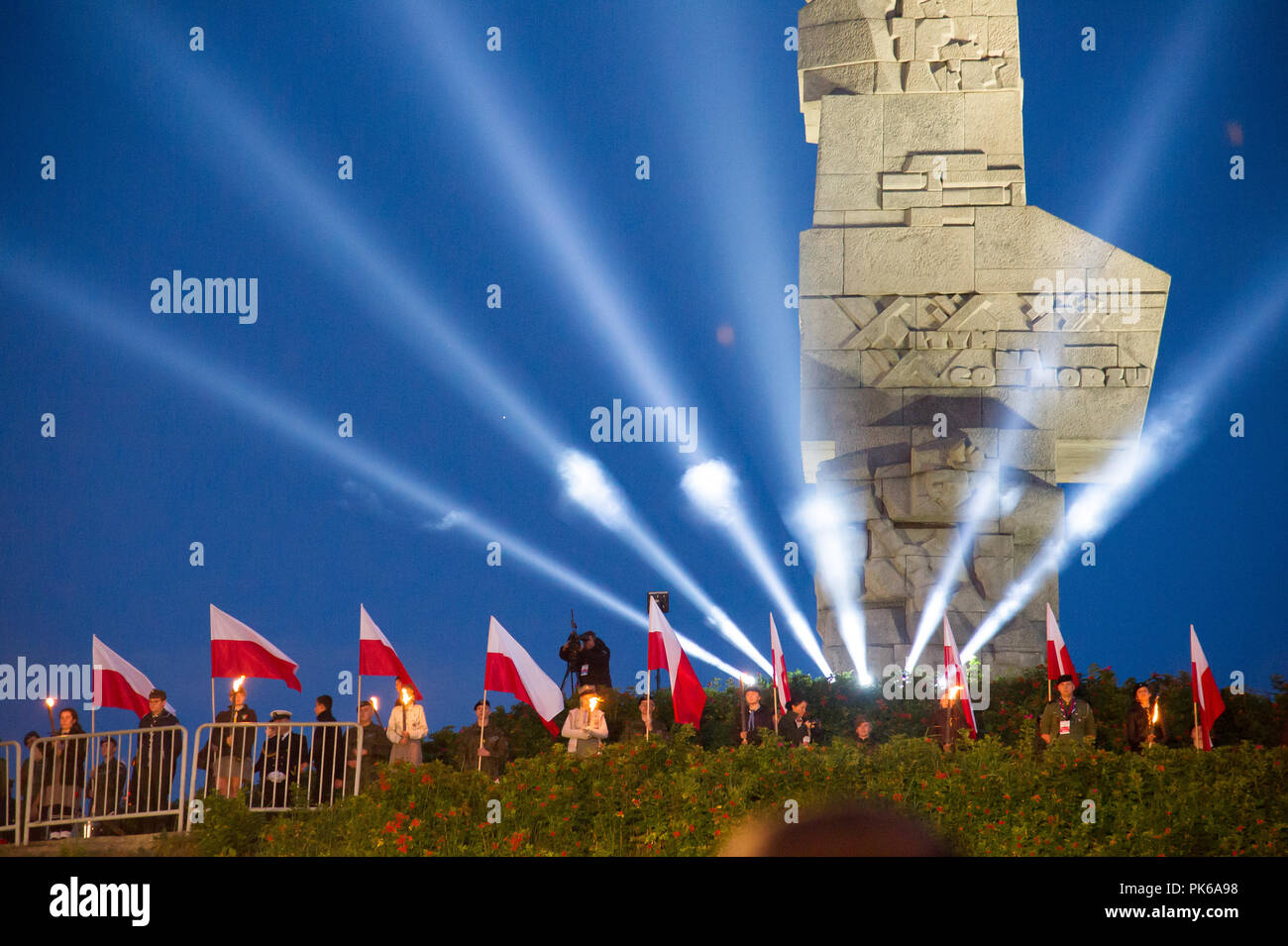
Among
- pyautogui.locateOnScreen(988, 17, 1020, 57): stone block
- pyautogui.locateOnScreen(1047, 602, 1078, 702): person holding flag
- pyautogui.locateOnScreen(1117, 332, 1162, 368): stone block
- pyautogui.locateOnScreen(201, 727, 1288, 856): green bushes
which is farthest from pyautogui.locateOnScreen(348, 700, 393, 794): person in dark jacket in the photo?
pyautogui.locateOnScreen(988, 17, 1020, 57): stone block

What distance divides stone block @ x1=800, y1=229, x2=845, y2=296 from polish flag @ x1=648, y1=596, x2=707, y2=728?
6835 mm

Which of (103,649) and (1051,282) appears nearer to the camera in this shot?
(103,649)

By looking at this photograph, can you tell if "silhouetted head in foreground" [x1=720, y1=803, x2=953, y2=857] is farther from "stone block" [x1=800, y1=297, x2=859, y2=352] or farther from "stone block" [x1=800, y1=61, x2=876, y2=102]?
"stone block" [x1=800, y1=61, x2=876, y2=102]

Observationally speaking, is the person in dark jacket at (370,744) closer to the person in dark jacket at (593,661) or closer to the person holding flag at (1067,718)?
the person in dark jacket at (593,661)

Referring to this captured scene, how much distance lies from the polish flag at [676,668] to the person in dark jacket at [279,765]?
11.6 feet

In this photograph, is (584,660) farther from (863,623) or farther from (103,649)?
(103,649)

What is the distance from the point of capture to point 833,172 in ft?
61.5

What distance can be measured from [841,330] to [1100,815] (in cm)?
959

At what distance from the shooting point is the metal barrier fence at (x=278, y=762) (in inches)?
470

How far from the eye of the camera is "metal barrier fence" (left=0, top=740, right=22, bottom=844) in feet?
38.4

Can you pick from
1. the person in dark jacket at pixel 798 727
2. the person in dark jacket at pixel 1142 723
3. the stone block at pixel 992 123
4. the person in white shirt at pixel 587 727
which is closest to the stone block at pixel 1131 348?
the stone block at pixel 992 123

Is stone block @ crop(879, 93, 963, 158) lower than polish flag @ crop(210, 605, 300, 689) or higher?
higher
